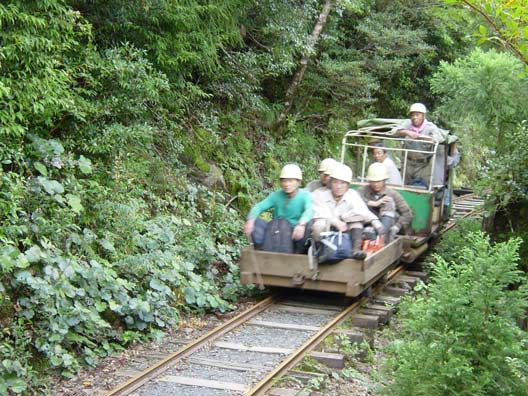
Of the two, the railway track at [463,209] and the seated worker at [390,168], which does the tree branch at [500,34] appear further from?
the railway track at [463,209]

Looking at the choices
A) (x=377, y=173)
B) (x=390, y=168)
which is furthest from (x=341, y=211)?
(x=390, y=168)

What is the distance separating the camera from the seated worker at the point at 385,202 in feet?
36.0

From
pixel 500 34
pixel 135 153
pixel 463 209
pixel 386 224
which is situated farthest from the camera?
pixel 463 209

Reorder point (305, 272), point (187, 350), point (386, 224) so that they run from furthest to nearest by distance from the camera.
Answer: point (386, 224) < point (305, 272) < point (187, 350)

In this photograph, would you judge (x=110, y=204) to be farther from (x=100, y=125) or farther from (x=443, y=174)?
(x=443, y=174)

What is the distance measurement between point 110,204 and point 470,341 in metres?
5.23

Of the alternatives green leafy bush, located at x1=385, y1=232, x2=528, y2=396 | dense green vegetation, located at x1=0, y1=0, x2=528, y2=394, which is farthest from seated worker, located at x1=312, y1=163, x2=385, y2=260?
green leafy bush, located at x1=385, y1=232, x2=528, y2=396

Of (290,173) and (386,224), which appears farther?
(386,224)

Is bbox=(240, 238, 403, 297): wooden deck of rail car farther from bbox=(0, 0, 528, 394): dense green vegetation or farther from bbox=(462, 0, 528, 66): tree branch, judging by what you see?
bbox=(462, 0, 528, 66): tree branch

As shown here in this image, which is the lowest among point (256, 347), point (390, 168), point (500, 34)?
point (256, 347)

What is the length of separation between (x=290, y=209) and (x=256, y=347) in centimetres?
247

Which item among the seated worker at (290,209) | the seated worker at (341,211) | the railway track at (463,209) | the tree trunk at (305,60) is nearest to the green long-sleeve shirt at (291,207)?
the seated worker at (290,209)

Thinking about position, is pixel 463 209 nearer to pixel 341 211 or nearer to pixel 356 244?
pixel 341 211

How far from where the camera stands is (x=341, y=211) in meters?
10.0
